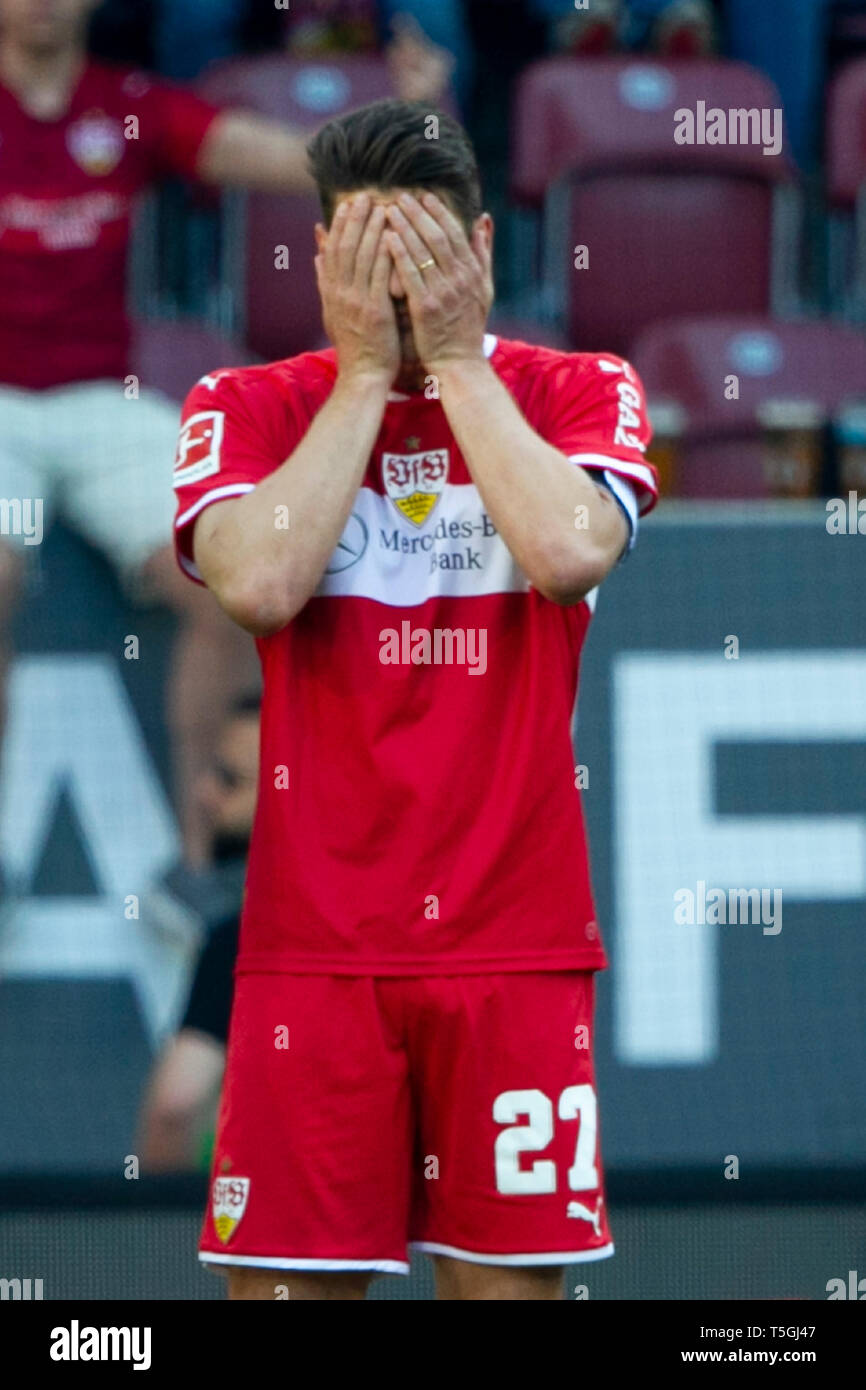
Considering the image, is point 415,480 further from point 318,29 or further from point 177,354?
point 318,29

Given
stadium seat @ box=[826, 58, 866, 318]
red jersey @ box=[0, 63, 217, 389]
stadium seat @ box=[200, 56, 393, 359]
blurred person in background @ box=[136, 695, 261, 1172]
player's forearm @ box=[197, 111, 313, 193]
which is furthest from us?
stadium seat @ box=[826, 58, 866, 318]

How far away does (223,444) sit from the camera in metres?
2.39

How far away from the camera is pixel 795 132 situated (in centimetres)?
669

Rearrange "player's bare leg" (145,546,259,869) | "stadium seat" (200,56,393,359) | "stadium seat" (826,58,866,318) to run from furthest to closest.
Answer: "stadium seat" (826,58,866,318)
"stadium seat" (200,56,393,359)
"player's bare leg" (145,546,259,869)

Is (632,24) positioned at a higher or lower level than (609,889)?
higher

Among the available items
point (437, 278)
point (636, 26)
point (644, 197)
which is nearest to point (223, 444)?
point (437, 278)

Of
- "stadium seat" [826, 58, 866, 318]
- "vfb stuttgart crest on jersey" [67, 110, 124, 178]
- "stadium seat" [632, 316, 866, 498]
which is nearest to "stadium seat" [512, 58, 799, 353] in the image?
"stadium seat" [826, 58, 866, 318]

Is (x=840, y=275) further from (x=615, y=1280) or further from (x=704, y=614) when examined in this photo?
(x=615, y=1280)

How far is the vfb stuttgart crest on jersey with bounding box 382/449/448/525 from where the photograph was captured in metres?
2.40

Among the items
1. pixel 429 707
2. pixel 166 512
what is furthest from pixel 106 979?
pixel 429 707

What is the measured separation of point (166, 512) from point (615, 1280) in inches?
65.3

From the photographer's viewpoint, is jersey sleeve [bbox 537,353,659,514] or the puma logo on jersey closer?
the puma logo on jersey

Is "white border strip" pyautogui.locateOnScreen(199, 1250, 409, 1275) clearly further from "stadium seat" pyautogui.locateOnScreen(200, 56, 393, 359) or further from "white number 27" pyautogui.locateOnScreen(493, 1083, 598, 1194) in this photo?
"stadium seat" pyautogui.locateOnScreen(200, 56, 393, 359)

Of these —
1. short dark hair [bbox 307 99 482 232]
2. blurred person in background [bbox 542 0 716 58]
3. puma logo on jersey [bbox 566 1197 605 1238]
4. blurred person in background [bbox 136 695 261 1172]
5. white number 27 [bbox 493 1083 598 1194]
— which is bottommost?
puma logo on jersey [bbox 566 1197 605 1238]
